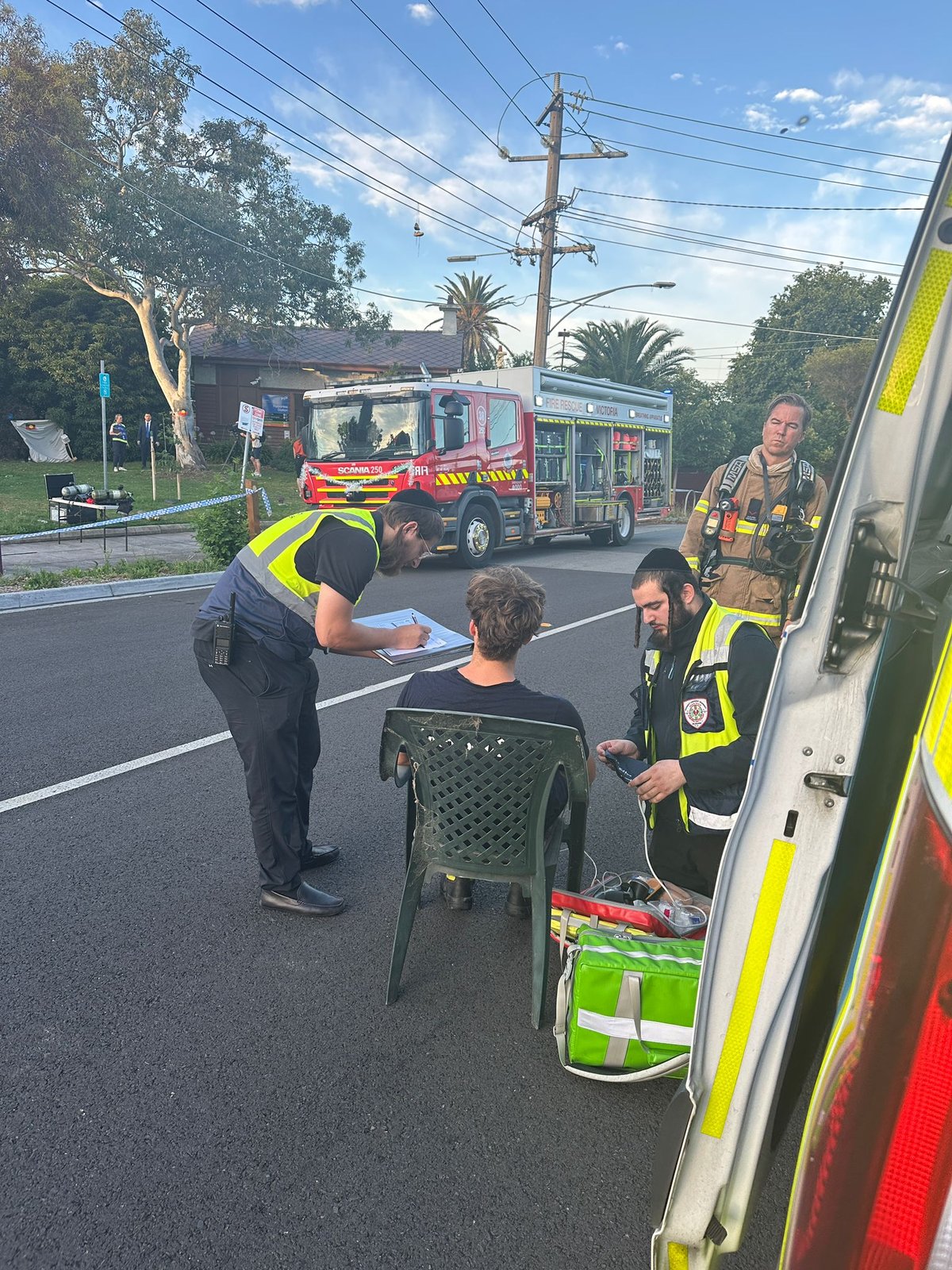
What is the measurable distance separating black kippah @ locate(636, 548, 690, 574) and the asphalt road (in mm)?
1381

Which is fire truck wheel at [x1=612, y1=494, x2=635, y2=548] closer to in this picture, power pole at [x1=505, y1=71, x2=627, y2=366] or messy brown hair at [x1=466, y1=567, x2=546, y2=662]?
power pole at [x1=505, y1=71, x2=627, y2=366]

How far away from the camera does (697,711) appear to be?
9.08 feet

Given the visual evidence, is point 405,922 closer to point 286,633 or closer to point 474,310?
point 286,633

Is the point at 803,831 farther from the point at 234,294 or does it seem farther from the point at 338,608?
the point at 234,294

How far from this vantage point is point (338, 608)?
288 cm

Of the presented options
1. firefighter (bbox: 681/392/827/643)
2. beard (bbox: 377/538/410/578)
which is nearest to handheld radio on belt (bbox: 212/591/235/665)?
beard (bbox: 377/538/410/578)

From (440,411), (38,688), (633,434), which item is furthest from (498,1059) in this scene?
(633,434)

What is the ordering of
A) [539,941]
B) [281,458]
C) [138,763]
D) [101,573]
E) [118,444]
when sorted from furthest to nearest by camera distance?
[281,458] < [118,444] < [101,573] < [138,763] < [539,941]

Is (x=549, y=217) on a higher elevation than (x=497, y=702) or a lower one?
higher

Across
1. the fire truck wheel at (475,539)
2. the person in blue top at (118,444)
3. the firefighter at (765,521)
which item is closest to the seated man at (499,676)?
the firefighter at (765,521)

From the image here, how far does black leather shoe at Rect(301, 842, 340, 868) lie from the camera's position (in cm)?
350

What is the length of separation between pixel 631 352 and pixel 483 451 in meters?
20.4

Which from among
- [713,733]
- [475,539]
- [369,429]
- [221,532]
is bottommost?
[475,539]

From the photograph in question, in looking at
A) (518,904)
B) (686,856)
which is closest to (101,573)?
(518,904)
